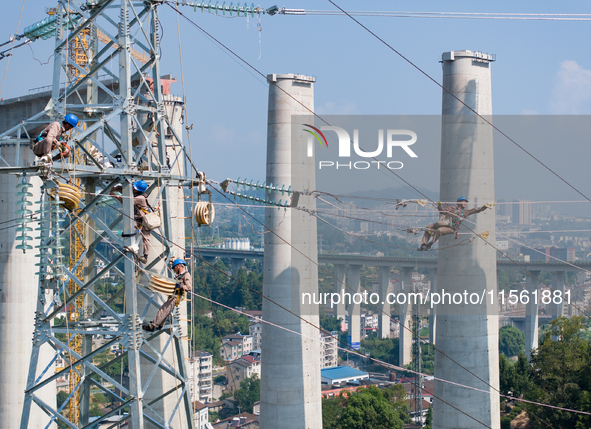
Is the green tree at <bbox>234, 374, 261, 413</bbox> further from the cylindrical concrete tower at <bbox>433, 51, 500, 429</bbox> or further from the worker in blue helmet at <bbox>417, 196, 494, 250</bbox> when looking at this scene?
the worker in blue helmet at <bbox>417, 196, 494, 250</bbox>

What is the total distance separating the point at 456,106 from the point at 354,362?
131m

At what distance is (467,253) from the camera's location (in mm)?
25391

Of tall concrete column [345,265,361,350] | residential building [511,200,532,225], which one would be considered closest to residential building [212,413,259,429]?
tall concrete column [345,265,361,350]

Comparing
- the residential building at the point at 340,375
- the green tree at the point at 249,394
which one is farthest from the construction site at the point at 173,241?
the residential building at the point at 340,375

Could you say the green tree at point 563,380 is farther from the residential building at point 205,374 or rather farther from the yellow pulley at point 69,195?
the residential building at point 205,374

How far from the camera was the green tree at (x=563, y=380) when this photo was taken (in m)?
36.7

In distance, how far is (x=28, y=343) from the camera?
31.0 metres

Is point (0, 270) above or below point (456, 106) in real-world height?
below

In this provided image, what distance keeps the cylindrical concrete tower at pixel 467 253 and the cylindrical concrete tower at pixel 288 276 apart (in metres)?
6.01

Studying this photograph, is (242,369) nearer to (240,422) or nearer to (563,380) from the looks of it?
(240,422)

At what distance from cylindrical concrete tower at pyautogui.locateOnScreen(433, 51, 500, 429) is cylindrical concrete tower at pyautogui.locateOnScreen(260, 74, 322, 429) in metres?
6.01

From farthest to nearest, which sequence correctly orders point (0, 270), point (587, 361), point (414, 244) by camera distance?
point (414, 244)
point (587, 361)
point (0, 270)

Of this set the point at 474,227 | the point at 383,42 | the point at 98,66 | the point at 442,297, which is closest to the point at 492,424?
the point at 442,297

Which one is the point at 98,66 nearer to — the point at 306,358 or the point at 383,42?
the point at 383,42
